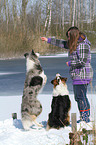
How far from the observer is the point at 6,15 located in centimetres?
2506

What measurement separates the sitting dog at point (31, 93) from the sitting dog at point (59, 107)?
231 millimetres

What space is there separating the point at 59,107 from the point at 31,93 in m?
0.47

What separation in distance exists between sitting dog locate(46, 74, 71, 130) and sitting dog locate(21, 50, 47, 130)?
0.76ft

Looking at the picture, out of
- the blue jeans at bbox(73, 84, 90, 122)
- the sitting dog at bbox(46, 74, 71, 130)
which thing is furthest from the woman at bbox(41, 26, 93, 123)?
the sitting dog at bbox(46, 74, 71, 130)

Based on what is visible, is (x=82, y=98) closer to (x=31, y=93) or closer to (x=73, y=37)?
(x=31, y=93)

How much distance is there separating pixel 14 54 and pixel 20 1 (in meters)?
9.26

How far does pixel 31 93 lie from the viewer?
437 centimetres

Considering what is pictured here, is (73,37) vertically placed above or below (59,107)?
above

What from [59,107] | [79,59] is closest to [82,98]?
[59,107]

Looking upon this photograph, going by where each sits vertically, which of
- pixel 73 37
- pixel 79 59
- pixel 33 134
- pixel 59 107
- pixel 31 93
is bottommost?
pixel 33 134

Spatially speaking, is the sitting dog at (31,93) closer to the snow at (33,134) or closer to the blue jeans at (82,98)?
the snow at (33,134)

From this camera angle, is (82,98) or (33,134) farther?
(82,98)

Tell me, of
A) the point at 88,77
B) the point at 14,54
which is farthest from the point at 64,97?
the point at 14,54

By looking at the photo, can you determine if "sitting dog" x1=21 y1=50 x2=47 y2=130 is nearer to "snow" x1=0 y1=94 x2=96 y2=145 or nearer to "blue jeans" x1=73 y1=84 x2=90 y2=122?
"snow" x1=0 y1=94 x2=96 y2=145
